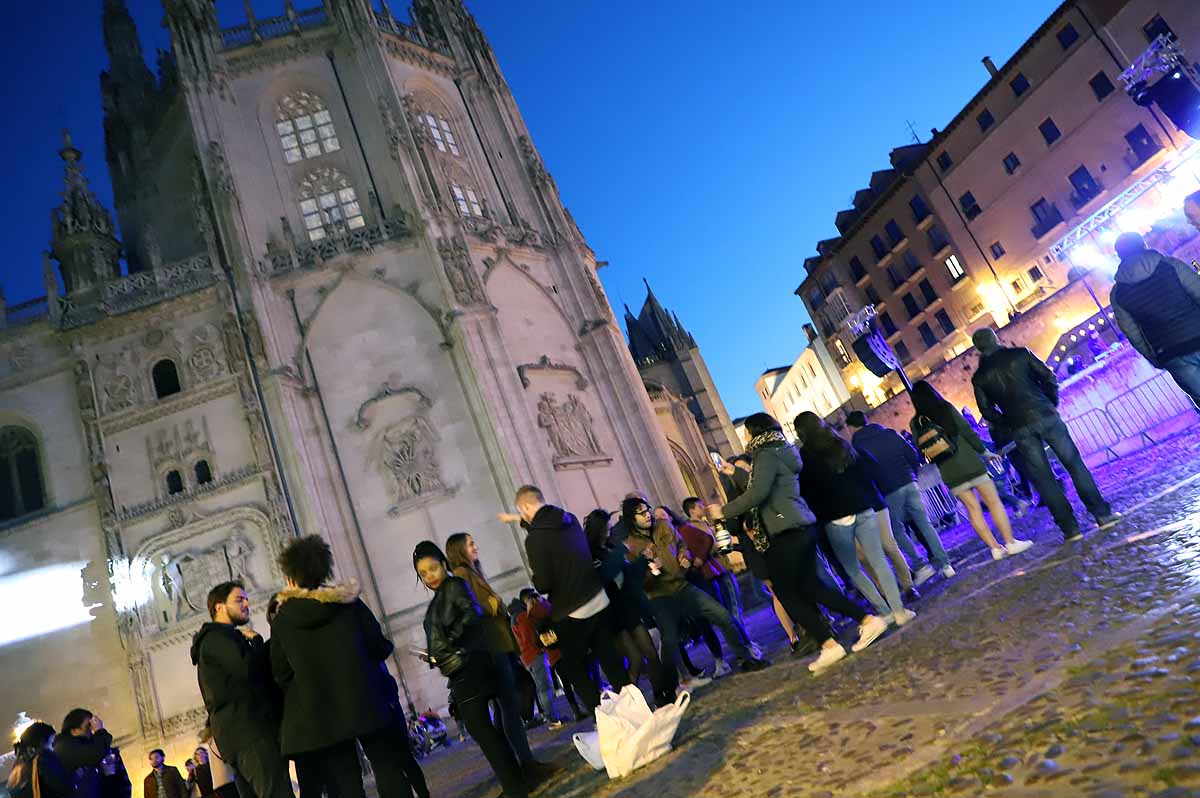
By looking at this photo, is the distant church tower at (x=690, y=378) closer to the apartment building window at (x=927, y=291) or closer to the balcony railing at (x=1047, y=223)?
the apartment building window at (x=927, y=291)

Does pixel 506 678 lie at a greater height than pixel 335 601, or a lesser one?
lesser

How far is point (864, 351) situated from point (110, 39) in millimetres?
30100

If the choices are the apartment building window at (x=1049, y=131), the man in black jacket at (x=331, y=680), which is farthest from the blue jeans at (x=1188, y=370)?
the apartment building window at (x=1049, y=131)

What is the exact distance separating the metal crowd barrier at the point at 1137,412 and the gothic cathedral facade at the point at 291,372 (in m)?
9.81

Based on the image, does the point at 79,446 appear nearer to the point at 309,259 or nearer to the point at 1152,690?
the point at 309,259

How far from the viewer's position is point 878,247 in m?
45.2

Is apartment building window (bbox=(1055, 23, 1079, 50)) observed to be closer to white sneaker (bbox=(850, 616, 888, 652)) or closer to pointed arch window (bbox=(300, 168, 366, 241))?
pointed arch window (bbox=(300, 168, 366, 241))

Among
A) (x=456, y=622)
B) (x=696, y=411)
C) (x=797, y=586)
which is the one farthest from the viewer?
(x=696, y=411)

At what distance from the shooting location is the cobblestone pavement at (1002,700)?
2164mm

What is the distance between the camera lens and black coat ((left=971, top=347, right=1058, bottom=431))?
5992 millimetres

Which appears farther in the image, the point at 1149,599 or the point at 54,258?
the point at 54,258

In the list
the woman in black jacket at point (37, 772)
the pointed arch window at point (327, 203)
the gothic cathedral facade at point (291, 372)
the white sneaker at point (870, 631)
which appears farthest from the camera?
the pointed arch window at point (327, 203)

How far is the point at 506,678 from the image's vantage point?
479cm

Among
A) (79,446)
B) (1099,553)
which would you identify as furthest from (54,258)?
(1099,553)
